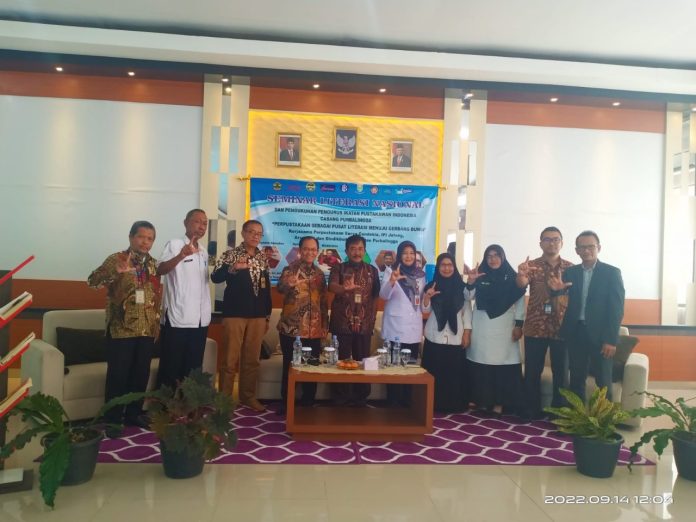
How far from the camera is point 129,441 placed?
3.60m

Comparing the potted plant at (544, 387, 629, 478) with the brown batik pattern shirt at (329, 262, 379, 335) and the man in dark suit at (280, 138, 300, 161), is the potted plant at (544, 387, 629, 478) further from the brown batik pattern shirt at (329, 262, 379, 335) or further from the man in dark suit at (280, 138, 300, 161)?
the man in dark suit at (280, 138, 300, 161)

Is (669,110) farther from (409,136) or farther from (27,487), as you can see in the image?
(27,487)

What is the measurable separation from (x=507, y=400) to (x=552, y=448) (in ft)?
2.43

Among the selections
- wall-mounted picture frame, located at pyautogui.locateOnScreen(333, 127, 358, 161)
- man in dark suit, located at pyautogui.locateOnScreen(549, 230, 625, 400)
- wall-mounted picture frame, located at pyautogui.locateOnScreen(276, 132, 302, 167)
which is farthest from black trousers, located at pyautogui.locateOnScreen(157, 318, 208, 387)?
man in dark suit, located at pyautogui.locateOnScreen(549, 230, 625, 400)

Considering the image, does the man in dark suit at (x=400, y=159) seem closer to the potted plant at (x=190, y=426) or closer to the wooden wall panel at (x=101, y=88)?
the wooden wall panel at (x=101, y=88)

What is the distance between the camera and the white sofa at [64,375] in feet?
12.3

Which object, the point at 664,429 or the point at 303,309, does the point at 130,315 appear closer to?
the point at 303,309

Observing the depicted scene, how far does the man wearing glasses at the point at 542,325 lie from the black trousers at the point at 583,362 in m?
0.11

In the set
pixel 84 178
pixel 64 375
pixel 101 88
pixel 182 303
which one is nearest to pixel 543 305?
pixel 182 303

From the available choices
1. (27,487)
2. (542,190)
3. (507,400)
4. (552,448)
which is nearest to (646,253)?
(542,190)

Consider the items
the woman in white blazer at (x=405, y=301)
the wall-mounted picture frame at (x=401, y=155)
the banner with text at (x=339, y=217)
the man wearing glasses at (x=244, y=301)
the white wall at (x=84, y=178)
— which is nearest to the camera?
the man wearing glasses at (x=244, y=301)

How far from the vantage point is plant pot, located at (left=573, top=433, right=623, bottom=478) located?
3189 millimetres

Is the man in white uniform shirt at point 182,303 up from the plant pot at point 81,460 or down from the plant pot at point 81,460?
up

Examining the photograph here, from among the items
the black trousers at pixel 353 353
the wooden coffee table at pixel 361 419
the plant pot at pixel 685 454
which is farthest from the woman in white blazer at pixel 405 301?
the plant pot at pixel 685 454
